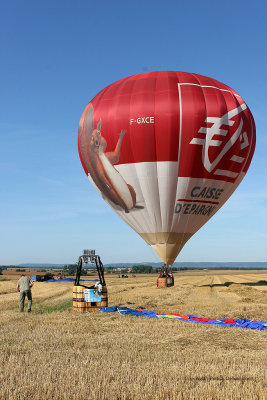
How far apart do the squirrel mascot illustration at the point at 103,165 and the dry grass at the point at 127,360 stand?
363 inches

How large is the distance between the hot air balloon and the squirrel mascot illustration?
6 centimetres

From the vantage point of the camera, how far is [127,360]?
9.88m

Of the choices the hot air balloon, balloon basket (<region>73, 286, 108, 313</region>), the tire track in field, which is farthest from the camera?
the tire track in field

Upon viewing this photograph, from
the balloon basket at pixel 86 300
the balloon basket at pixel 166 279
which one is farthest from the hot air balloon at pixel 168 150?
the balloon basket at pixel 166 279

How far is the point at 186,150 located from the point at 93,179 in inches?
243

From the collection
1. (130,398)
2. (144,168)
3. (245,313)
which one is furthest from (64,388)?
(144,168)

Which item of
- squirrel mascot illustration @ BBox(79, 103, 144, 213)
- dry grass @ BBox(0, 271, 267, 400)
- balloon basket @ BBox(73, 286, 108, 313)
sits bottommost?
dry grass @ BBox(0, 271, 267, 400)

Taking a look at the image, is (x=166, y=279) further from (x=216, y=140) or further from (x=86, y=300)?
(x=86, y=300)

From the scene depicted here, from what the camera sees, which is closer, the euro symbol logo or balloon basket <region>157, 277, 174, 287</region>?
the euro symbol logo

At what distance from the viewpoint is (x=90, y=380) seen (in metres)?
8.16

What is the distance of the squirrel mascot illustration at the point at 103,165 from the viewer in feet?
78.7

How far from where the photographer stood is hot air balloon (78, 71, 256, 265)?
2294cm

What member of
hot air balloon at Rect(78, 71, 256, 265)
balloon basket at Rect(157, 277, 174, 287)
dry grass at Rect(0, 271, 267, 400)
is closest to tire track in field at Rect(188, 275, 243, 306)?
balloon basket at Rect(157, 277, 174, 287)

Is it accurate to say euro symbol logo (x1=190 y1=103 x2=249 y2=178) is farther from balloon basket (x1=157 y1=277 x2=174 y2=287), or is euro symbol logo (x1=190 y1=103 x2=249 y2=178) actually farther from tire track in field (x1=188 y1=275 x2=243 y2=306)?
balloon basket (x1=157 y1=277 x2=174 y2=287)
